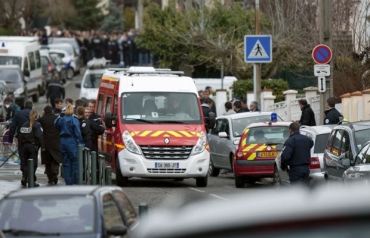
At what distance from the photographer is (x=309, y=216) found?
9.63ft

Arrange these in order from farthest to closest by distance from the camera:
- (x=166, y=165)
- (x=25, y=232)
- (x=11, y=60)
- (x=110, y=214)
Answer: (x=11, y=60) → (x=166, y=165) → (x=110, y=214) → (x=25, y=232)

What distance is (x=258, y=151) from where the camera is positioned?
2197cm

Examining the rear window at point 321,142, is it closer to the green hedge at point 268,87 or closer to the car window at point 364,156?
the car window at point 364,156

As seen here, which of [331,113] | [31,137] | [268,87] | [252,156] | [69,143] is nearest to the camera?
[69,143]

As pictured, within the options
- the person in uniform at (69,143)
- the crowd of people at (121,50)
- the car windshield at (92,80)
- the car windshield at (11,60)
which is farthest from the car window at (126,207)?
the crowd of people at (121,50)

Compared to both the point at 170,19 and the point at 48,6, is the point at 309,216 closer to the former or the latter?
the point at 170,19

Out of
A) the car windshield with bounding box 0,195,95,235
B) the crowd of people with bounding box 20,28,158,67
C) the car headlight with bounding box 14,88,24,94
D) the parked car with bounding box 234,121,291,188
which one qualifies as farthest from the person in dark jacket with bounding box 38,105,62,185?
the crowd of people with bounding box 20,28,158,67

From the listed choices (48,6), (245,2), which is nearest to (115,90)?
(245,2)

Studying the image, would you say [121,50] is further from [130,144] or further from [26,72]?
[130,144]

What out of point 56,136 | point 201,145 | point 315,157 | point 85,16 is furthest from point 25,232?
point 85,16

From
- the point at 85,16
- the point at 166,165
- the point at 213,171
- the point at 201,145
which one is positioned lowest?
the point at 213,171

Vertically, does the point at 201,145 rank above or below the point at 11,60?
below

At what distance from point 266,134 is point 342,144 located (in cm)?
548

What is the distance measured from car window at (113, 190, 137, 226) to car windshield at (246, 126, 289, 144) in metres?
11.9
